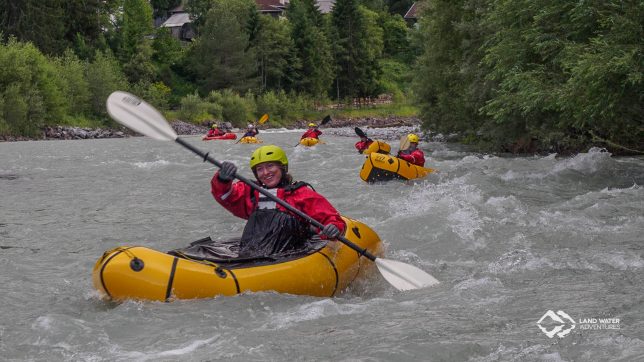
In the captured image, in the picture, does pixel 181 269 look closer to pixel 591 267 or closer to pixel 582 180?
pixel 591 267

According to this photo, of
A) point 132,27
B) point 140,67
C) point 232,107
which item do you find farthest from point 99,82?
point 132,27

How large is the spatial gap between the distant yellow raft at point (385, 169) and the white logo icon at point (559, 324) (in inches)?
290

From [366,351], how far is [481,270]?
2.43 m

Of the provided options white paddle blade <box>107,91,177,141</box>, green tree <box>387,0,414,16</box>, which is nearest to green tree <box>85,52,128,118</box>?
white paddle blade <box>107,91,177,141</box>

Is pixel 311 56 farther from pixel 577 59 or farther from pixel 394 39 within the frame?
pixel 577 59

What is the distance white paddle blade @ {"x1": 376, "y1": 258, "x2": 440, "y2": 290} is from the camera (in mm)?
5938

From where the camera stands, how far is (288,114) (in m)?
51.2

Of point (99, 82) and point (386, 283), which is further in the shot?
point (99, 82)

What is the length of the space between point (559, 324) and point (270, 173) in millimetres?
2733

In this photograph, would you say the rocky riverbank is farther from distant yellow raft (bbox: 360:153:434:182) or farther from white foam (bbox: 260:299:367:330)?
white foam (bbox: 260:299:367:330)

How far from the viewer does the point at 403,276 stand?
19.7 feet

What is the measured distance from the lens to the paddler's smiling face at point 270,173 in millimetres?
6312

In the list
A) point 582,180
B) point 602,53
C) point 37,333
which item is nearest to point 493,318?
point 37,333

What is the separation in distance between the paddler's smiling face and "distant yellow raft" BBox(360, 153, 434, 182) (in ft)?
19.9
